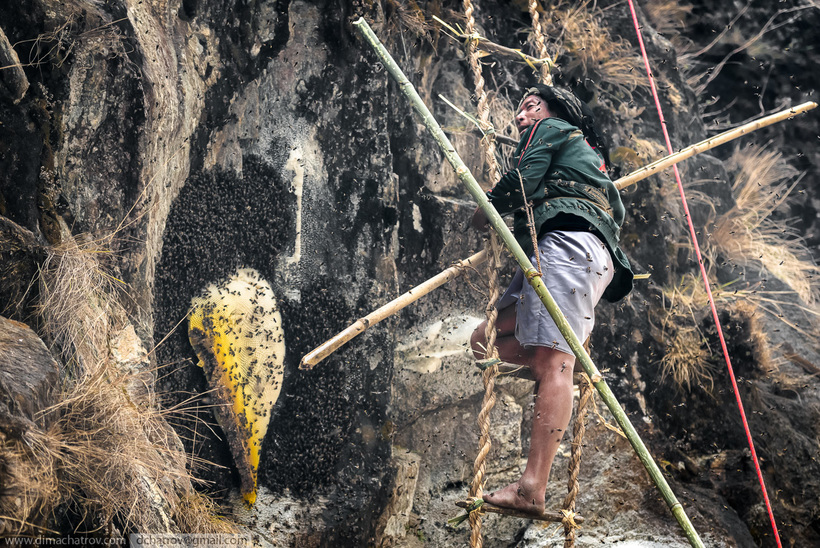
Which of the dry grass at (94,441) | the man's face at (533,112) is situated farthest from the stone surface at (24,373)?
the man's face at (533,112)

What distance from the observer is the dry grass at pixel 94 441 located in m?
2.82

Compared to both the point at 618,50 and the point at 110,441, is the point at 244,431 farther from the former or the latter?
the point at 618,50

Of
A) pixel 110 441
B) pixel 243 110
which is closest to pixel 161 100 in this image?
pixel 243 110

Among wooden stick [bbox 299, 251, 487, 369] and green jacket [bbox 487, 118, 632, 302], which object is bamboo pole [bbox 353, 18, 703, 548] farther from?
wooden stick [bbox 299, 251, 487, 369]

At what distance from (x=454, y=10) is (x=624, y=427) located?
3.46 meters

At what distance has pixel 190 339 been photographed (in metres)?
4.21

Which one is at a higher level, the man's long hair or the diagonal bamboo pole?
the man's long hair

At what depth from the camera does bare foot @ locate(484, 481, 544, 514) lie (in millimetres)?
3514

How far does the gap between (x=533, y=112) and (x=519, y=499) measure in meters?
2.19

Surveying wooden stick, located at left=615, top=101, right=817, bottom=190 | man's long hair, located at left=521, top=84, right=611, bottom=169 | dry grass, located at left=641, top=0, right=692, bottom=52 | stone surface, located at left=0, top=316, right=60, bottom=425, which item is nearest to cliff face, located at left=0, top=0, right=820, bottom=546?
stone surface, located at left=0, top=316, right=60, bottom=425

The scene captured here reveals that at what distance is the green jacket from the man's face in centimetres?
14

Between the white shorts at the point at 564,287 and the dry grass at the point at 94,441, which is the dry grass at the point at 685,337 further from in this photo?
the dry grass at the point at 94,441

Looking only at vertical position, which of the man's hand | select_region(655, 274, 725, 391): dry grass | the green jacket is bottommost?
select_region(655, 274, 725, 391): dry grass

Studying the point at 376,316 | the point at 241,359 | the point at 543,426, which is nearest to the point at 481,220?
the point at 376,316
